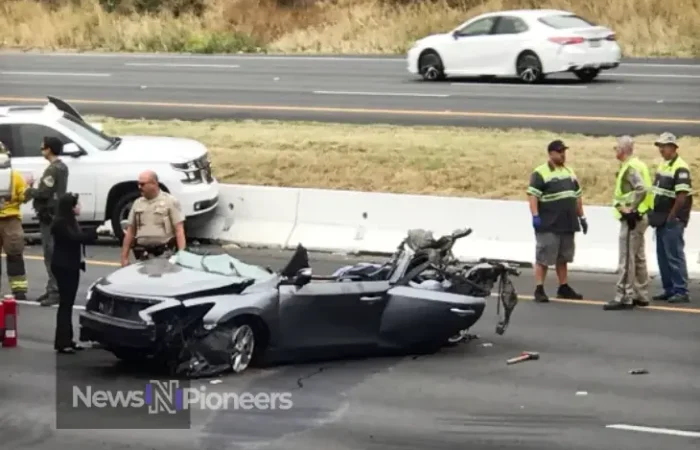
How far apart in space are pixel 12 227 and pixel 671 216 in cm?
725

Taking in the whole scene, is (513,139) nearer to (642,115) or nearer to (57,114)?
(642,115)

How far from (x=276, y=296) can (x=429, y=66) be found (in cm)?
2006

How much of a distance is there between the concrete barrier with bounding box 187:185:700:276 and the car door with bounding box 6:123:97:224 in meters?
1.88

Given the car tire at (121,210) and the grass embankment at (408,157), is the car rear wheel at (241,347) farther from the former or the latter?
the grass embankment at (408,157)

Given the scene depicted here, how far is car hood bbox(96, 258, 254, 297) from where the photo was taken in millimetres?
12516

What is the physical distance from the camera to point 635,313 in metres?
15.6

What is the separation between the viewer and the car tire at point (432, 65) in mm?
Answer: 32219

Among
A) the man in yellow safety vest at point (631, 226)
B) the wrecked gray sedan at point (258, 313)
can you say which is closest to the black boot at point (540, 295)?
the man in yellow safety vest at point (631, 226)

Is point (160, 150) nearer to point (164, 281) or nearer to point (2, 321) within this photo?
point (2, 321)

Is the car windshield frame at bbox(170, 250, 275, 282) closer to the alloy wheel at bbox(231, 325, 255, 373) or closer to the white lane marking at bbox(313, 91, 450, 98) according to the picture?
the alloy wheel at bbox(231, 325, 255, 373)

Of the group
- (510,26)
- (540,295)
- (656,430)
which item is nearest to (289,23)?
(510,26)

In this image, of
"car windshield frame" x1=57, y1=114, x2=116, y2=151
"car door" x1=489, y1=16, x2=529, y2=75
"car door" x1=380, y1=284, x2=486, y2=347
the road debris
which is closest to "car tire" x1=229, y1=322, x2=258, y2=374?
"car door" x1=380, y1=284, x2=486, y2=347

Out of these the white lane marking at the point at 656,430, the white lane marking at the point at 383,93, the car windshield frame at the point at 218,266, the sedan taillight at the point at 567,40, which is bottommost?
the white lane marking at the point at 656,430

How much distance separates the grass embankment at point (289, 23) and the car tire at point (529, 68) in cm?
761
